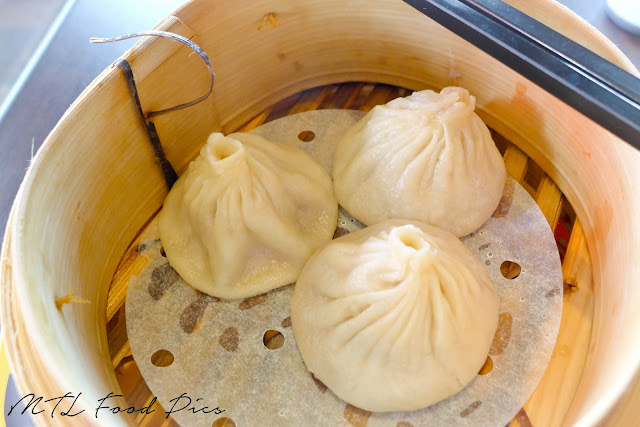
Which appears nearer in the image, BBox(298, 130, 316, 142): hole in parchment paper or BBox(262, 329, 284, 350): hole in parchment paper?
BBox(262, 329, 284, 350): hole in parchment paper

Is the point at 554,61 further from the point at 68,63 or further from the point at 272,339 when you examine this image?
the point at 68,63

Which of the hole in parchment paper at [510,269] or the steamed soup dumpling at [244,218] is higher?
the steamed soup dumpling at [244,218]

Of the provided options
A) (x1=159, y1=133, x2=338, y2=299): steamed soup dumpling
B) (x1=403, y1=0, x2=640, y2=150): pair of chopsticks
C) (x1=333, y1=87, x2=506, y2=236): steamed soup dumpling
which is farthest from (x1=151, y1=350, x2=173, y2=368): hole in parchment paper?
(x1=403, y1=0, x2=640, y2=150): pair of chopsticks

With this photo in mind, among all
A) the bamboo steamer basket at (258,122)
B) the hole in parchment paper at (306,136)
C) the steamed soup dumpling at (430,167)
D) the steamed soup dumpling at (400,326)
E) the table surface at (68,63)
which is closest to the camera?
the bamboo steamer basket at (258,122)

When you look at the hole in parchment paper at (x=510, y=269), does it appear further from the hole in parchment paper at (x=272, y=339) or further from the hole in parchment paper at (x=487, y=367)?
the hole in parchment paper at (x=272, y=339)

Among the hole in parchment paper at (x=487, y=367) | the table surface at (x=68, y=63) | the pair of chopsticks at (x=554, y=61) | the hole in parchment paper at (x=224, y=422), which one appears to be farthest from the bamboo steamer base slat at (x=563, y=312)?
the pair of chopsticks at (x=554, y=61)

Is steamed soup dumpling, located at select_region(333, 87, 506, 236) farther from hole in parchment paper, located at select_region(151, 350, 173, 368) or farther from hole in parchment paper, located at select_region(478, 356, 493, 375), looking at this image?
hole in parchment paper, located at select_region(151, 350, 173, 368)

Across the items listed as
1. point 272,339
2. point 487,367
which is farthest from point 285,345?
point 487,367

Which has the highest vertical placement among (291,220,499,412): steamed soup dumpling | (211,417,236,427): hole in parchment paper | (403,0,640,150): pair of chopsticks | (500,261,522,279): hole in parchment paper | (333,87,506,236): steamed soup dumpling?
(403,0,640,150): pair of chopsticks
